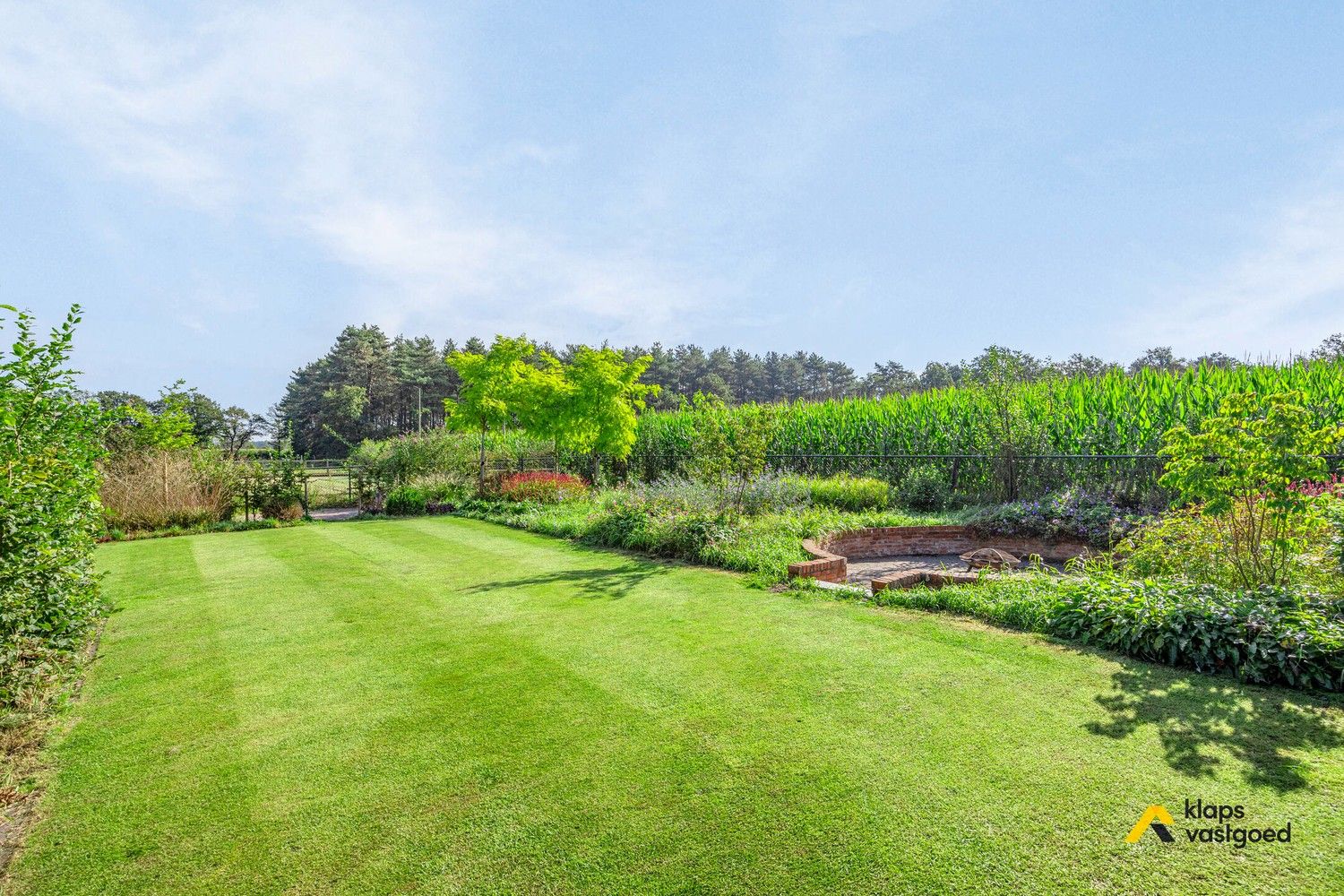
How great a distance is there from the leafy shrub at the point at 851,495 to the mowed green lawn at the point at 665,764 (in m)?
6.42

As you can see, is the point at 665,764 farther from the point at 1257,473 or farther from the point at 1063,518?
the point at 1063,518

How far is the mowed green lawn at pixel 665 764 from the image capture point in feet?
7.35

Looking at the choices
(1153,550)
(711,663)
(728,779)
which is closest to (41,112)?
(711,663)

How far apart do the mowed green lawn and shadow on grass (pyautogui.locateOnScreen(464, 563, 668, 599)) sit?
1.27m

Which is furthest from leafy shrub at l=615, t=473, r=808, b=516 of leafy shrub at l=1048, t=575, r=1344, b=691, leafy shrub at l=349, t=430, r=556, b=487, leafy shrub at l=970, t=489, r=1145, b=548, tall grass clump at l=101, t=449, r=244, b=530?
tall grass clump at l=101, t=449, r=244, b=530

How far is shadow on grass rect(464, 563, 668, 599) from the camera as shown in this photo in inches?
262

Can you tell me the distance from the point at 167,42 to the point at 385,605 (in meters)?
5.96

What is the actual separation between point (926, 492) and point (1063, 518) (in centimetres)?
302

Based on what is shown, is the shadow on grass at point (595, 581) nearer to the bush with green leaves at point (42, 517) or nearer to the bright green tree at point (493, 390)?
the bush with green leaves at point (42, 517)

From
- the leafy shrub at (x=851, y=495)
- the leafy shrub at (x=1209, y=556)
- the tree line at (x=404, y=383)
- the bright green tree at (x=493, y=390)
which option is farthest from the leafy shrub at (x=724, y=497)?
the tree line at (x=404, y=383)

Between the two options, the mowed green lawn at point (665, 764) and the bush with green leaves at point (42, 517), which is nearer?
the mowed green lawn at point (665, 764)

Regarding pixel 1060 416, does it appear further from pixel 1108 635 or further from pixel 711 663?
pixel 711 663

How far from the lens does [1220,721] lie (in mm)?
3264

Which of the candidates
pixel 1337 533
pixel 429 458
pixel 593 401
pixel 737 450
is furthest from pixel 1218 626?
pixel 429 458
